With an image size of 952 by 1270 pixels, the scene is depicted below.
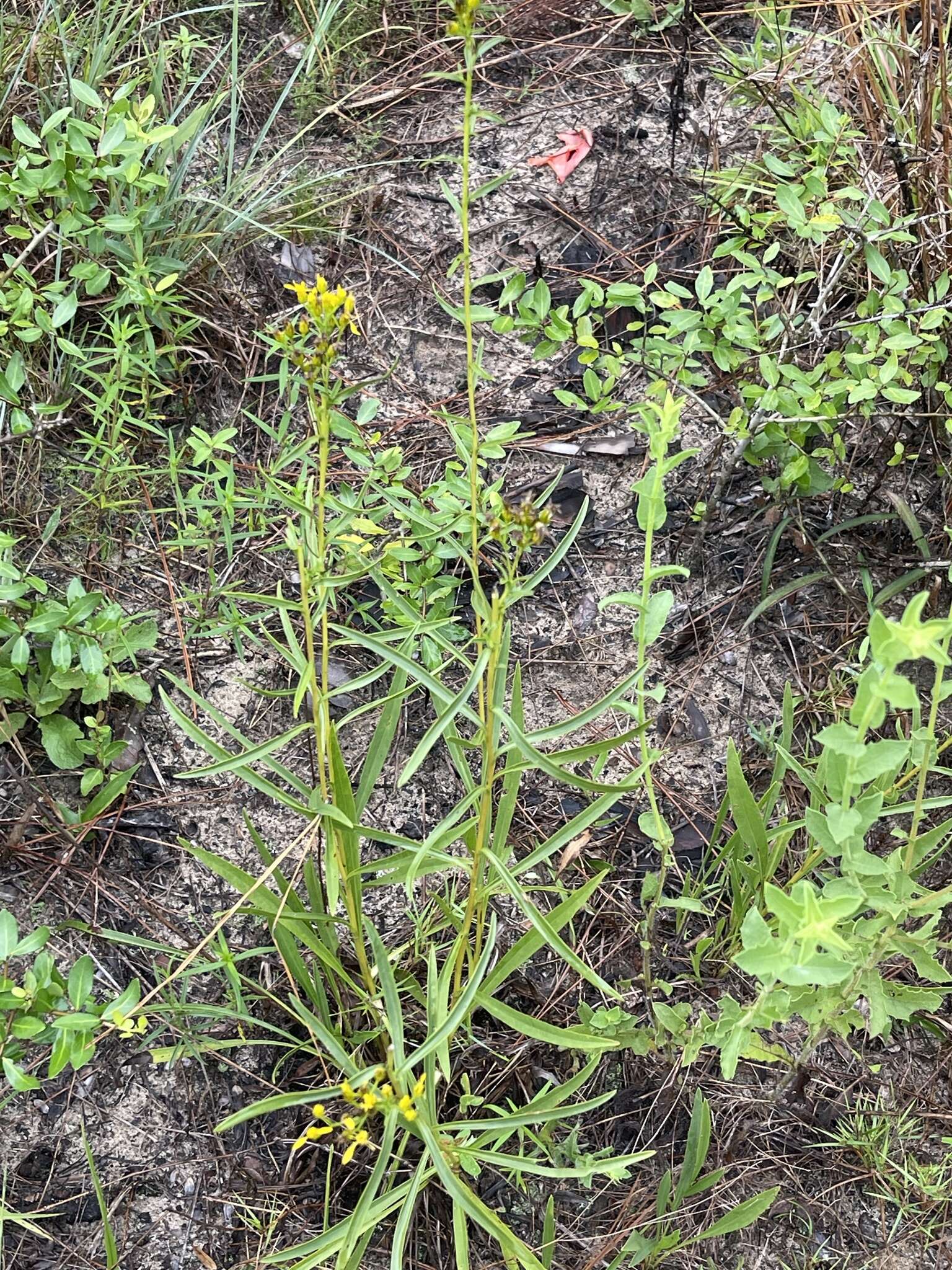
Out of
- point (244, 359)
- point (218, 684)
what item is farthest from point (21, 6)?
point (218, 684)

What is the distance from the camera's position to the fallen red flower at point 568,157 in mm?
2893

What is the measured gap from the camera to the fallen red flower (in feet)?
9.49

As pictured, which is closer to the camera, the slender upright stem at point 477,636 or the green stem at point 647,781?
the slender upright stem at point 477,636

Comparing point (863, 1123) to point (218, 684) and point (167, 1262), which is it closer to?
point (167, 1262)

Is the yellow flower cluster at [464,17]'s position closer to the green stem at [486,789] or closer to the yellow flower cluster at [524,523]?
the yellow flower cluster at [524,523]

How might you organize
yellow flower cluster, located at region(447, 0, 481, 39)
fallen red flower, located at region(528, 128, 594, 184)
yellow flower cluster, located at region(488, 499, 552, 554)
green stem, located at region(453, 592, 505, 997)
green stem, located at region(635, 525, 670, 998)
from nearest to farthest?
yellow flower cluster, located at region(447, 0, 481, 39), yellow flower cluster, located at region(488, 499, 552, 554), green stem, located at region(453, 592, 505, 997), green stem, located at region(635, 525, 670, 998), fallen red flower, located at region(528, 128, 594, 184)

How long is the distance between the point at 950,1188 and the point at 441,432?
185 cm

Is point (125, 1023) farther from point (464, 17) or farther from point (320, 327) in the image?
point (464, 17)

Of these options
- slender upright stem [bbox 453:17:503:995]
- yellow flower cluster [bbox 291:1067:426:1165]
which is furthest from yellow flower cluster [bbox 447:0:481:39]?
yellow flower cluster [bbox 291:1067:426:1165]

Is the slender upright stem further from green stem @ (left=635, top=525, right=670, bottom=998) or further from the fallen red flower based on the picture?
the fallen red flower

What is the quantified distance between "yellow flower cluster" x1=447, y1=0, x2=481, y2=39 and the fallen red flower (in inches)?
69.5

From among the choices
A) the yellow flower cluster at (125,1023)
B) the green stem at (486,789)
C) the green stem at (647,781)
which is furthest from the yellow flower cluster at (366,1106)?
the green stem at (647,781)

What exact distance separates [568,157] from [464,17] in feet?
6.01

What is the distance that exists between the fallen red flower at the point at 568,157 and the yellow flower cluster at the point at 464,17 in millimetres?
1766
